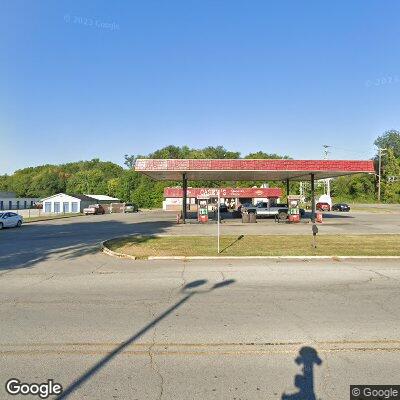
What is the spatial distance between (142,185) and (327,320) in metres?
86.5

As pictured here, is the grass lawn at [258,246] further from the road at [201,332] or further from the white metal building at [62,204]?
the white metal building at [62,204]

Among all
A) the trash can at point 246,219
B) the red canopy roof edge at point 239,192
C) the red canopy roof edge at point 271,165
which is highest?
the red canopy roof edge at point 271,165

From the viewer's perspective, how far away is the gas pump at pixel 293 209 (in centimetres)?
3278

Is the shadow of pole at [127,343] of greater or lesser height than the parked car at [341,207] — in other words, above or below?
below

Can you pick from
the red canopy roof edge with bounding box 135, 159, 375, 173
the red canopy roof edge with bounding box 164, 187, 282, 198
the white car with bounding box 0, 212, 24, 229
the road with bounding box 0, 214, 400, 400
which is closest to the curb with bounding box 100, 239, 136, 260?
the road with bounding box 0, 214, 400, 400

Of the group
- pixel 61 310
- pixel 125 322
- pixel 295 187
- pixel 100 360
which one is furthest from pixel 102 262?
pixel 295 187

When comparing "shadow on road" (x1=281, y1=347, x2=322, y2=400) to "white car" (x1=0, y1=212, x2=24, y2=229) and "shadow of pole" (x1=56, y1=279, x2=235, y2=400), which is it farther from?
"white car" (x1=0, y1=212, x2=24, y2=229)

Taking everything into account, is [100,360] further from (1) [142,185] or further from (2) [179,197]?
(1) [142,185]

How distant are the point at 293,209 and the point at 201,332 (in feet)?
92.5

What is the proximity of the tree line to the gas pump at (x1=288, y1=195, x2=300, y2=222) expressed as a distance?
55.4 metres

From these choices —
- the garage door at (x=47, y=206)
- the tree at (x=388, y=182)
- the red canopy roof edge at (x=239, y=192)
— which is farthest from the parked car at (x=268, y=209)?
the tree at (x=388, y=182)

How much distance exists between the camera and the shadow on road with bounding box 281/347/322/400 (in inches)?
165

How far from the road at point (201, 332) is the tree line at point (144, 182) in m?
76.5

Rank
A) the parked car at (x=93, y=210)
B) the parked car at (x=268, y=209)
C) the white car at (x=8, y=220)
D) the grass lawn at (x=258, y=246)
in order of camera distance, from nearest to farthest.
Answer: the grass lawn at (x=258, y=246), the white car at (x=8, y=220), the parked car at (x=268, y=209), the parked car at (x=93, y=210)
